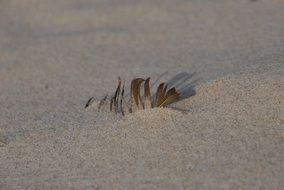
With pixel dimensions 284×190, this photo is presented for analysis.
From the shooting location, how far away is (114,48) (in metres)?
2.99

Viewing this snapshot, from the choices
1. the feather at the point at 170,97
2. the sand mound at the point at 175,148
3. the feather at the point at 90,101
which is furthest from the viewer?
the feather at the point at 90,101

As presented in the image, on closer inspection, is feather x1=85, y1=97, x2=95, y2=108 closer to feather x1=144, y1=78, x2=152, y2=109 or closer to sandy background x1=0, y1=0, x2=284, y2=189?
sandy background x1=0, y1=0, x2=284, y2=189

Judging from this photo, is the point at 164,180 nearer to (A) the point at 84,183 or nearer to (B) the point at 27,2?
(A) the point at 84,183

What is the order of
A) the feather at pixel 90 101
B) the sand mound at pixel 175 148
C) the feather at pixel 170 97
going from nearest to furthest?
1. the sand mound at pixel 175 148
2. the feather at pixel 170 97
3. the feather at pixel 90 101

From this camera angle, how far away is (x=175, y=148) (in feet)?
5.98

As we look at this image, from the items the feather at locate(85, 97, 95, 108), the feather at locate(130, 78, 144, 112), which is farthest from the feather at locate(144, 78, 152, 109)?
the feather at locate(85, 97, 95, 108)

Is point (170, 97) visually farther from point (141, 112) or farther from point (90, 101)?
point (90, 101)

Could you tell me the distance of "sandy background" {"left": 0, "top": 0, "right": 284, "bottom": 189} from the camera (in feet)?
5.69

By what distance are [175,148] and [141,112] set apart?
0.88ft

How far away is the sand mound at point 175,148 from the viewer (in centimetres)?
168

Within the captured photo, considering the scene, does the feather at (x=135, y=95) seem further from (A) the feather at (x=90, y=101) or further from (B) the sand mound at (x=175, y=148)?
(A) the feather at (x=90, y=101)

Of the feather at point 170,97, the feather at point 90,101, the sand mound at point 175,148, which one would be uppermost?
the feather at point 90,101

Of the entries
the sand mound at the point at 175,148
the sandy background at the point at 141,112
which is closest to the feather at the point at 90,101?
the sandy background at the point at 141,112

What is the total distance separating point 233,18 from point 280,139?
1.47 metres
